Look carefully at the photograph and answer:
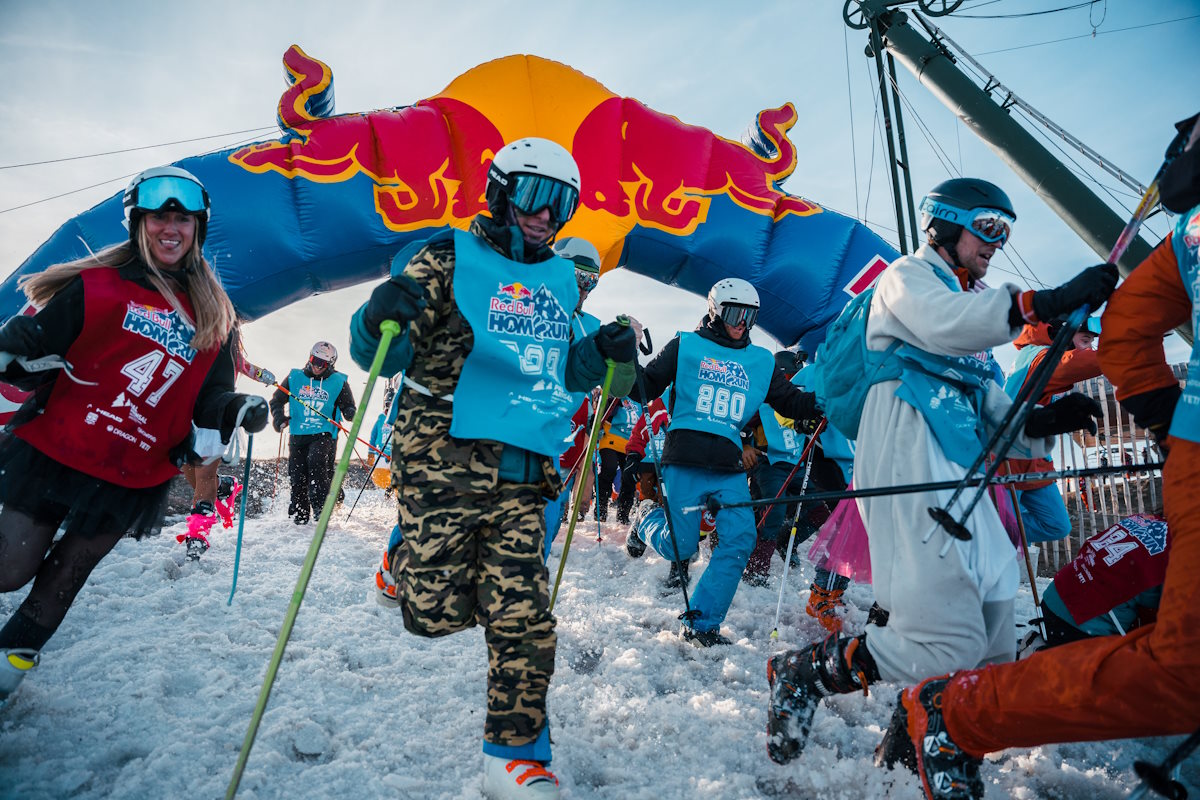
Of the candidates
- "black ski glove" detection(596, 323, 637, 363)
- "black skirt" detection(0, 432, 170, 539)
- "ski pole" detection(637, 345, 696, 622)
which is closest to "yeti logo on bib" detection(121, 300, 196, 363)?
"black skirt" detection(0, 432, 170, 539)

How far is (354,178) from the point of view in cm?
716

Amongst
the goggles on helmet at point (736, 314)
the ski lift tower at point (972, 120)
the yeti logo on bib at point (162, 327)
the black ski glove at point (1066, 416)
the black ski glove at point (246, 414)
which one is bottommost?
the black ski glove at point (246, 414)

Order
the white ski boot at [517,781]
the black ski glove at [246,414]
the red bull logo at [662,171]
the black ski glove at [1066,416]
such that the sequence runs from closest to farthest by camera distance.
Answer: the white ski boot at [517,781], the black ski glove at [1066,416], the black ski glove at [246,414], the red bull logo at [662,171]

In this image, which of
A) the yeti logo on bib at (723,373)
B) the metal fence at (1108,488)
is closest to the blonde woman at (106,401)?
the yeti logo on bib at (723,373)

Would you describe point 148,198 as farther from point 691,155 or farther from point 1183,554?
point 691,155

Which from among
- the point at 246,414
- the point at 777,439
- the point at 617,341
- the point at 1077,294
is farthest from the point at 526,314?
the point at 777,439

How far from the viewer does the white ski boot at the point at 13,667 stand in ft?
8.16

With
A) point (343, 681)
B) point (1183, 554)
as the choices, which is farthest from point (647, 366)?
point (1183, 554)

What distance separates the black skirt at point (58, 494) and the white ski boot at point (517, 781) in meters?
1.90

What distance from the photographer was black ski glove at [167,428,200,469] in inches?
116

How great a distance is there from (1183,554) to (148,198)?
393 cm

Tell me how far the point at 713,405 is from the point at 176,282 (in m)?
3.27

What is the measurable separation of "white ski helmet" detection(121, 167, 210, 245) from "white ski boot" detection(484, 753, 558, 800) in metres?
2.70

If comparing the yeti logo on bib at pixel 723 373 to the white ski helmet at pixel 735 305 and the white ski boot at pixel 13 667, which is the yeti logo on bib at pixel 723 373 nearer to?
the white ski helmet at pixel 735 305
